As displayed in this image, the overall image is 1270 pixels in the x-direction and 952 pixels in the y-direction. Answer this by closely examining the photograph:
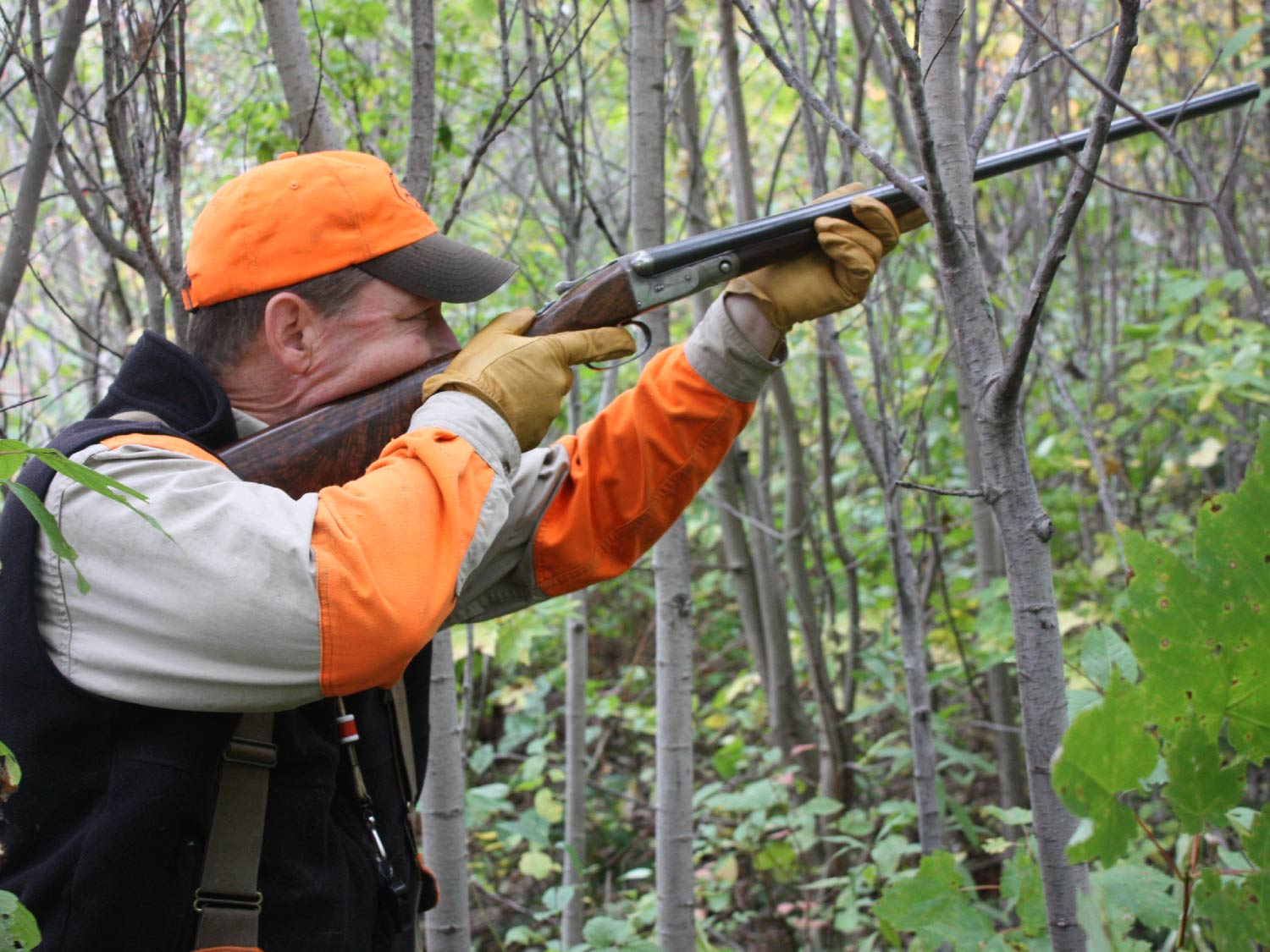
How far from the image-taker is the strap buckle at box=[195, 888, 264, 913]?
150 cm

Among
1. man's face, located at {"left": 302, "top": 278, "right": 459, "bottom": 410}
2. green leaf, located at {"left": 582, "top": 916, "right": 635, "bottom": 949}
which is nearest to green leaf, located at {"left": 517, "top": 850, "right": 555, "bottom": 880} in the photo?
green leaf, located at {"left": 582, "top": 916, "right": 635, "bottom": 949}

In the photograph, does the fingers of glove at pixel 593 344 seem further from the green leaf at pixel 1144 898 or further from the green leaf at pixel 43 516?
the green leaf at pixel 1144 898

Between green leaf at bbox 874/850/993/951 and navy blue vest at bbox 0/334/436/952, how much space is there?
34.7 inches

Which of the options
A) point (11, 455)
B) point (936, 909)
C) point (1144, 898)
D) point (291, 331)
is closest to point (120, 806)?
point (11, 455)

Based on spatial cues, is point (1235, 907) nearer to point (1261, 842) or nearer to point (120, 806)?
point (1261, 842)

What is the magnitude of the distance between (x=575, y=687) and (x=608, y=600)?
3.17m

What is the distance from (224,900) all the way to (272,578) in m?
0.48

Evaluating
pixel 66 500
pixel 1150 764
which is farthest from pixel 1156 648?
pixel 66 500

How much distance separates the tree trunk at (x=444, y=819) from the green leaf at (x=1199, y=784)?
1.68m

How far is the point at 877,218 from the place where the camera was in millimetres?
2004

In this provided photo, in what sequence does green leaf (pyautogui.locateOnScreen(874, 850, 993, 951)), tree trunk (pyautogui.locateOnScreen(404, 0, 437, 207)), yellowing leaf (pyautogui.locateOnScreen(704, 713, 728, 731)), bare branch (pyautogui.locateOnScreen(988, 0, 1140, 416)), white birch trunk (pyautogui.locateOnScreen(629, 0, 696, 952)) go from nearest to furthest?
bare branch (pyautogui.locateOnScreen(988, 0, 1140, 416)), green leaf (pyautogui.locateOnScreen(874, 850, 993, 951)), tree trunk (pyautogui.locateOnScreen(404, 0, 437, 207)), white birch trunk (pyautogui.locateOnScreen(629, 0, 696, 952)), yellowing leaf (pyautogui.locateOnScreen(704, 713, 728, 731))

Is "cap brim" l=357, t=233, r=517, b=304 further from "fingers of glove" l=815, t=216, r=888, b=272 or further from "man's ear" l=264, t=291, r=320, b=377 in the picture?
"fingers of glove" l=815, t=216, r=888, b=272

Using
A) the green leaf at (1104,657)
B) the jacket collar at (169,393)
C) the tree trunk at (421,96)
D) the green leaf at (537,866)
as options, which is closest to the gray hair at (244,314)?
the jacket collar at (169,393)

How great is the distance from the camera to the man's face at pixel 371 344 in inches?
74.9
